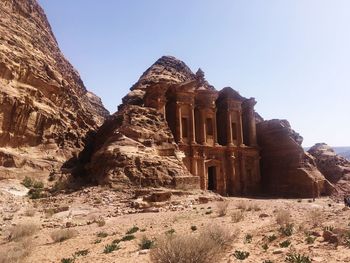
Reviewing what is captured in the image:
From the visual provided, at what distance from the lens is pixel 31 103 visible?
104 ft

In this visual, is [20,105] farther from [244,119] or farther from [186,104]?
[244,119]

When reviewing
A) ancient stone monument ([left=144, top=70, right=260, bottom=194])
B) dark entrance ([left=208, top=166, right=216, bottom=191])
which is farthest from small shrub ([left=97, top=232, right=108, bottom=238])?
dark entrance ([left=208, top=166, right=216, bottom=191])

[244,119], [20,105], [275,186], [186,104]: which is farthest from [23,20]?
[275,186]

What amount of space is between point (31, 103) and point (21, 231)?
61.7 feet

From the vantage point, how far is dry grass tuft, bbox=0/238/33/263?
32.4ft

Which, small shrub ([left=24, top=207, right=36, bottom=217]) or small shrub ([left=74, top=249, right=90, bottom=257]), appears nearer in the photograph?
small shrub ([left=74, top=249, right=90, bottom=257])

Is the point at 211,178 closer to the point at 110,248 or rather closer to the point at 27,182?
the point at 27,182

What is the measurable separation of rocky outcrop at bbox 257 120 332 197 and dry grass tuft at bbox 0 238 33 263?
112ft

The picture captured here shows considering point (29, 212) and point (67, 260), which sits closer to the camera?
point (67, 260)

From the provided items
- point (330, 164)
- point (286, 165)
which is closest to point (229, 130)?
point (286, 165)

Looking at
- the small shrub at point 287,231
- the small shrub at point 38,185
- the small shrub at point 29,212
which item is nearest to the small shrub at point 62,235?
the small shrub at point 29,212

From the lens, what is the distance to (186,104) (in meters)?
42.2

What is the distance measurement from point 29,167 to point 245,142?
27.2 m

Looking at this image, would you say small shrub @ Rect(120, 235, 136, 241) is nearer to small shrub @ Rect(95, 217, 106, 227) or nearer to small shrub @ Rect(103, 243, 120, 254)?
small shrub @ Rect(103, 243, 120, 254)
